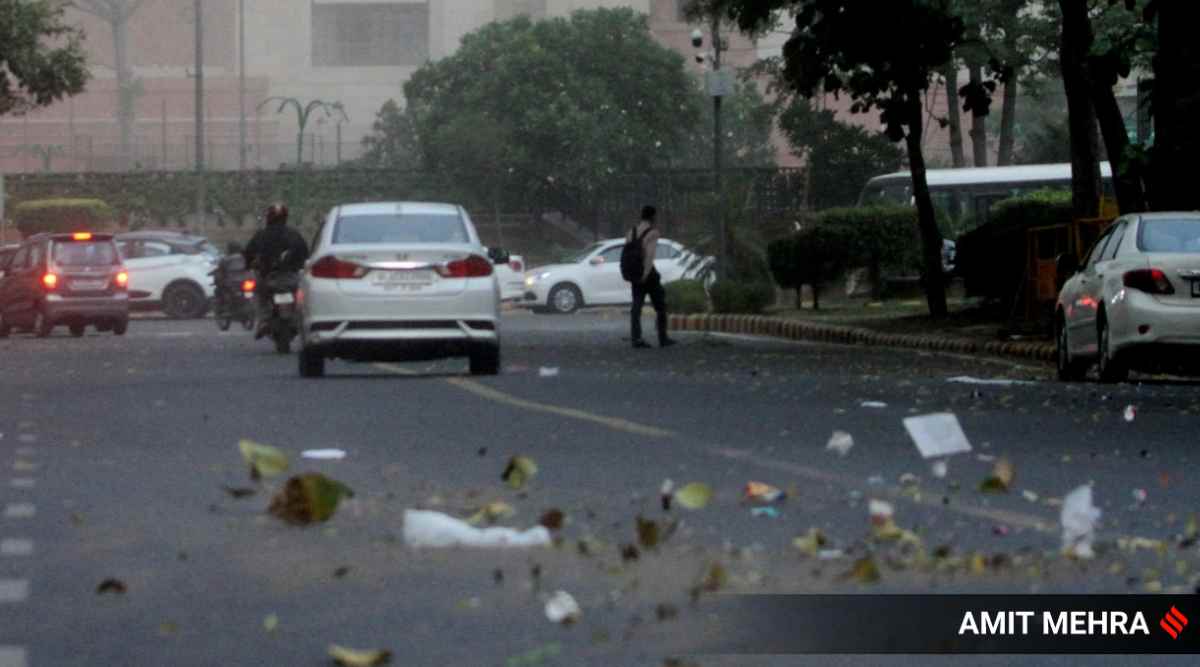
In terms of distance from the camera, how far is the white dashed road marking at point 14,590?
8016 mm

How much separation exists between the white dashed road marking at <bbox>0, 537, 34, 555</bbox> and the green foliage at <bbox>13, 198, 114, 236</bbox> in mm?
61879

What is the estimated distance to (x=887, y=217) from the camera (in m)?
41.9

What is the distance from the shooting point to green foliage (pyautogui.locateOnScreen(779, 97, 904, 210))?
216 feet

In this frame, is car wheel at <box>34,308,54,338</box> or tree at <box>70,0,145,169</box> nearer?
car wheel at <box>34,308,54,338</box>

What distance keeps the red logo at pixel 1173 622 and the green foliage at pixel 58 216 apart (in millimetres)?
64763

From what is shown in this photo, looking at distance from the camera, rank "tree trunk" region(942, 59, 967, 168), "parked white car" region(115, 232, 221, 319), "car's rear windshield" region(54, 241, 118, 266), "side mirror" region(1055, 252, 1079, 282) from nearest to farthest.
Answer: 1. "side mirror" region(1055, 252, 1079, 282)
2. "car's rear windshield" region(54, 241, 118, 266)
3. "parked white car" region(115, 232, 221, 319)
4. "tree trunk" region(942, 59, 967, 168)

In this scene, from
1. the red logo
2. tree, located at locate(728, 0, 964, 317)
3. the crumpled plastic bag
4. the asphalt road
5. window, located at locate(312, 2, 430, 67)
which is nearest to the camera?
the red logo

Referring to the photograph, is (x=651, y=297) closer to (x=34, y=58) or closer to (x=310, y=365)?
(x=310, y=365)

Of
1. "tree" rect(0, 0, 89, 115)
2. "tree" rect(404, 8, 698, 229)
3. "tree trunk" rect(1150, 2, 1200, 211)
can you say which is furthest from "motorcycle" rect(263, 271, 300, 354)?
"tree" rect(404, 8, 698, 229)

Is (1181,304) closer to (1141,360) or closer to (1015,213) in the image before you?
(1141,360)

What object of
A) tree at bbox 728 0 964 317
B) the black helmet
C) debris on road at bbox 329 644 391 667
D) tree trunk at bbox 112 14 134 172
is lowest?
debris on road at bbox 329 644 391 667

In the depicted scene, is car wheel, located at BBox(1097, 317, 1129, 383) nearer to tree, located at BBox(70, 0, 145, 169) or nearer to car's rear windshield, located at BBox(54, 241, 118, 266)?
car's rear windshield, located at BBox(54, 241, 118, 266)

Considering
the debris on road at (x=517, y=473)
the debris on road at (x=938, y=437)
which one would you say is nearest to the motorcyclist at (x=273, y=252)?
the debris on road at (x=938, y=437)

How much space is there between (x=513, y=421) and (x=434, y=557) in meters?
6.36
